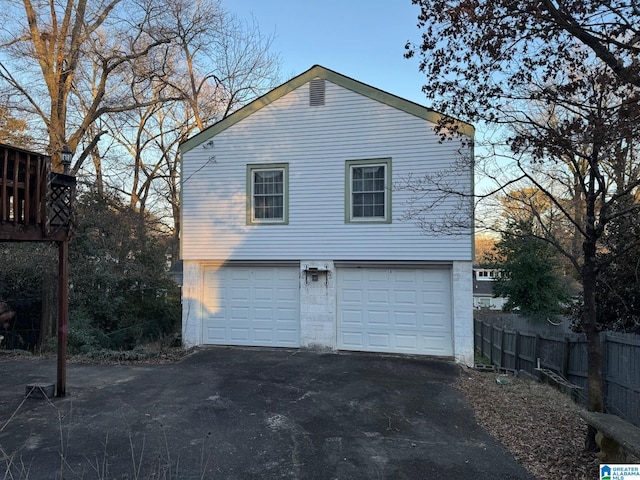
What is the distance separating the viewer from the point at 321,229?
35.3ft

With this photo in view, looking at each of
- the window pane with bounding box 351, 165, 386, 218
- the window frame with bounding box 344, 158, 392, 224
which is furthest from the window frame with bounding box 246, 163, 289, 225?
the window pane with bounding box 351, 165, 386, 218

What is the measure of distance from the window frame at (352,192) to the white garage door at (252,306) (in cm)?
198

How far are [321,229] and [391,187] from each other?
1960 millimetres

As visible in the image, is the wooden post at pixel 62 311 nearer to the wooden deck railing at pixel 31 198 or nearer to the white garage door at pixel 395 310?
the wooden deck railing at pixel 31 198

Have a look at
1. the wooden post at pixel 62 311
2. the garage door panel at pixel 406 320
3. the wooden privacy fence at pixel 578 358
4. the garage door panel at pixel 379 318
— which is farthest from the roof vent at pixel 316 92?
the wooden privacy fence at pixel 578 358

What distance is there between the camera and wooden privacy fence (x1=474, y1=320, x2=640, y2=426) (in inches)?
294

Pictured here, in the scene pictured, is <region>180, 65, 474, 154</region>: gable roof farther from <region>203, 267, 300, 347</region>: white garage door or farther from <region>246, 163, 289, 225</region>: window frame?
<region>203, 267, 300, 347</region>: white garage door

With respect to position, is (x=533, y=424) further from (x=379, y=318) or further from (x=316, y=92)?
(x=316, y=92)

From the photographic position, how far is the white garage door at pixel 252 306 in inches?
435

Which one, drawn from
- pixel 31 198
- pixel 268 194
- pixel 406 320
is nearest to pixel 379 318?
pixel 406 320

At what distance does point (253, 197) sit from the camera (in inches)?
447

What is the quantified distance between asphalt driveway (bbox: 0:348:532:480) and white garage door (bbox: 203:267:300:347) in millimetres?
1658

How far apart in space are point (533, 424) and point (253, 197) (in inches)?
313

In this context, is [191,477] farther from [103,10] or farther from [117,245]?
[103,10]
